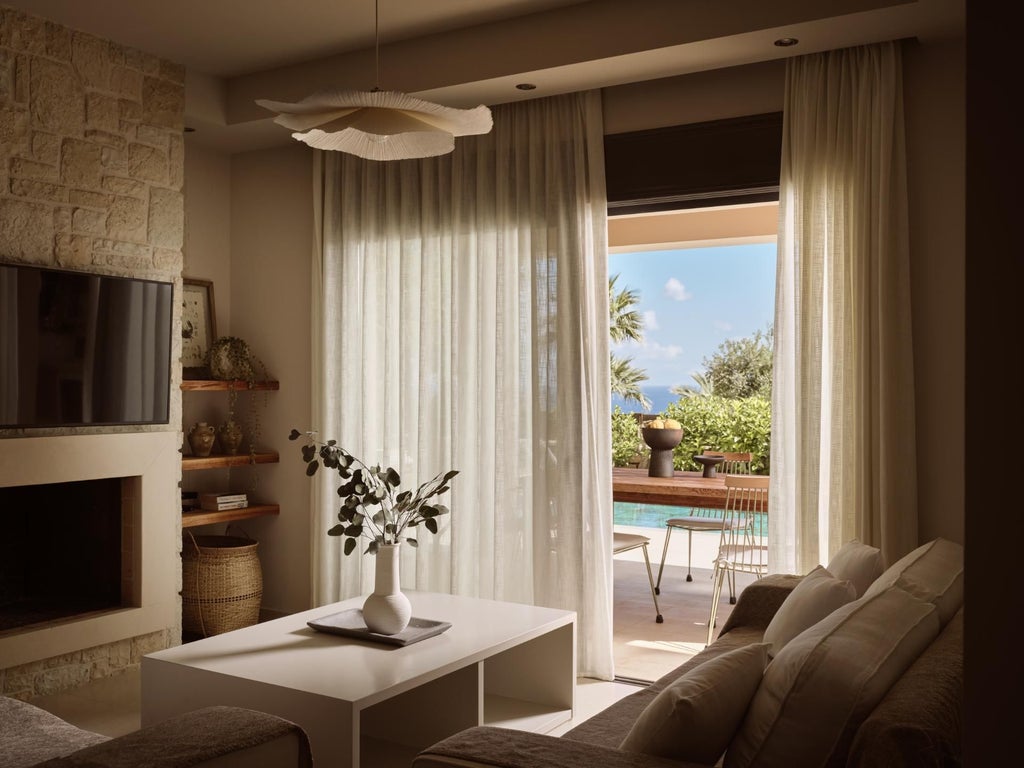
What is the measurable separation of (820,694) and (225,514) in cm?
398

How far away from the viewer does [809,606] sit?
8.02 feet

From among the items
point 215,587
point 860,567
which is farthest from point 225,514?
point 860,567

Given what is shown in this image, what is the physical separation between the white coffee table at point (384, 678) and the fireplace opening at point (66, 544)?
133cm

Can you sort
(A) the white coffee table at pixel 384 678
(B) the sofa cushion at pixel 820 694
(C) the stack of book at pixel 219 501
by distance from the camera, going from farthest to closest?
(C) the stack of book at pixel 219 501
(A) the white coffee table at pixel 384 678
(B) the sofa cushion at pixel 820 694

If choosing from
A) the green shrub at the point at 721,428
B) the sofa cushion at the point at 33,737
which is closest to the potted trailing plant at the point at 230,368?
the sofa cushion at the point at 33,737

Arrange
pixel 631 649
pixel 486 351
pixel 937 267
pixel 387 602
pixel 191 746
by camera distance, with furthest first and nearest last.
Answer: pixel 631 649, pixel 486 351, pixel 937 267, pixel 387 602, pixel 191 746

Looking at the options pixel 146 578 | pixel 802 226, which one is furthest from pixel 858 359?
pixel 146 578

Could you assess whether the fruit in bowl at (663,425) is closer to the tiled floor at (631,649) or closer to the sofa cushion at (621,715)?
the tiled floor at (631,649)

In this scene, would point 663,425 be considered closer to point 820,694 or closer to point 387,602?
point 387,602

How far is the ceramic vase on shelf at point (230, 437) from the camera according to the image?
5227mm

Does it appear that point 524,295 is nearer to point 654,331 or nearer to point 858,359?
point 858,359

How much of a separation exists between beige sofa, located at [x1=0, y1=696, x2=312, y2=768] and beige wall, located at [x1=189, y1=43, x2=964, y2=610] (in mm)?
2741

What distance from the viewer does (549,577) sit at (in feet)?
14.6

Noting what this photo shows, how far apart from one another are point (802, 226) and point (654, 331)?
18.3 meters
